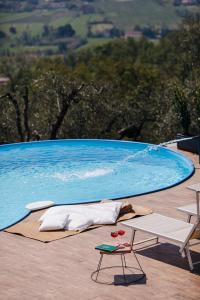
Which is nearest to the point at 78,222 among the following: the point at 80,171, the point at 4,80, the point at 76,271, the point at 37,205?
the point at 37,205

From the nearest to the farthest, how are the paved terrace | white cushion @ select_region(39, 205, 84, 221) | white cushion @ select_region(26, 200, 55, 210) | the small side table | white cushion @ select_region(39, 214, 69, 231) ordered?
the paved terrace, the small side table, white cushion @ select_region(39, 214, 69, 231), white cushion @ select_region(39, 205, 84, 221), white cushion @ select_region(26, 200, 55, 210)

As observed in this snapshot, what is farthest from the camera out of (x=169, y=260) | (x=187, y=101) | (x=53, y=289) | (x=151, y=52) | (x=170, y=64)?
(x=151, y=52)

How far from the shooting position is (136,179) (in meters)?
15.8

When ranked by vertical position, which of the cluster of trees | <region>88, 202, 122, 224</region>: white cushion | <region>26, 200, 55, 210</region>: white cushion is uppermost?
<region>88, 202, 122, 224</region>: white cushion

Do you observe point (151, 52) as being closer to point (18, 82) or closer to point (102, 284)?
point (18, 82)

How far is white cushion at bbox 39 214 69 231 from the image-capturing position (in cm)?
1038

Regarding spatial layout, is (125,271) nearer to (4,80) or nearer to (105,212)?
(105,212)

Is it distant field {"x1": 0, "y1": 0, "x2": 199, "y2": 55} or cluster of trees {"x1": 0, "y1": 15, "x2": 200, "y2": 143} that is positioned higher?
cluster of trees {"x1": 0, "y1": 15, "x2": 200, "y2": 143}

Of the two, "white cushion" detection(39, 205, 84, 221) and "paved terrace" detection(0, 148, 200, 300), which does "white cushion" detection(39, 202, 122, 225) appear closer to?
"white cushion" detection(39, 205, 84, 221)

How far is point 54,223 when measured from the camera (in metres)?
10.4

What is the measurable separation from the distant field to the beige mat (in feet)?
304

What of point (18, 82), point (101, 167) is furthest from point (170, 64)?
point (101, 167)

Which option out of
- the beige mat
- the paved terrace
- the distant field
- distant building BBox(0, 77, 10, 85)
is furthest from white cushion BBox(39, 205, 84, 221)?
the distant field

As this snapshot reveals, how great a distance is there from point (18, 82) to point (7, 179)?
1619 cm
